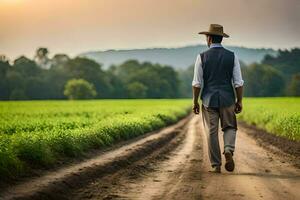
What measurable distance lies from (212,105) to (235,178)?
68.5 inches

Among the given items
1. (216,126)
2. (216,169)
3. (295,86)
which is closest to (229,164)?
(216,169)

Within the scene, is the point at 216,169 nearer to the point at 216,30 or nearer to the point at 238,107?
the point at 238,107

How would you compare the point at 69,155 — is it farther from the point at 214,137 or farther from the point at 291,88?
the point at 291,88

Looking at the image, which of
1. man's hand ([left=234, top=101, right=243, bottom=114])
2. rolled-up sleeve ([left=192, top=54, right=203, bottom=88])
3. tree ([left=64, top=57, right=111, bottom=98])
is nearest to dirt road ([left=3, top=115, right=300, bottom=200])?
man's hand ([left=234, top=101, right=243, bottom=114])

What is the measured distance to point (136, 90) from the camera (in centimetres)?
12425

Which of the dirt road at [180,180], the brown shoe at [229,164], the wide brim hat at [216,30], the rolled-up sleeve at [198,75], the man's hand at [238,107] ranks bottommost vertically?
the dirt road at [180,180]

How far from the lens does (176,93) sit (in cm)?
14425

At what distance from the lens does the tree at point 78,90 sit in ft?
358

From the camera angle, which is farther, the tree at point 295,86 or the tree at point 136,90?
the tree at point 136,90

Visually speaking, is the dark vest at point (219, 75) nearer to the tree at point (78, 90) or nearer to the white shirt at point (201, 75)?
the white shirt at point (201, 75)

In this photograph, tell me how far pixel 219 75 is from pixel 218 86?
8.5 inches

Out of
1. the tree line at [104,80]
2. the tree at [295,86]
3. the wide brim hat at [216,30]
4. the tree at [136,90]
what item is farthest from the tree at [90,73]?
the wide brim hat at [216,30]

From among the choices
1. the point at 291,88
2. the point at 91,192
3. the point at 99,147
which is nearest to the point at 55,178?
the point at 91,192

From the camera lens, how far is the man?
32.2 ft
